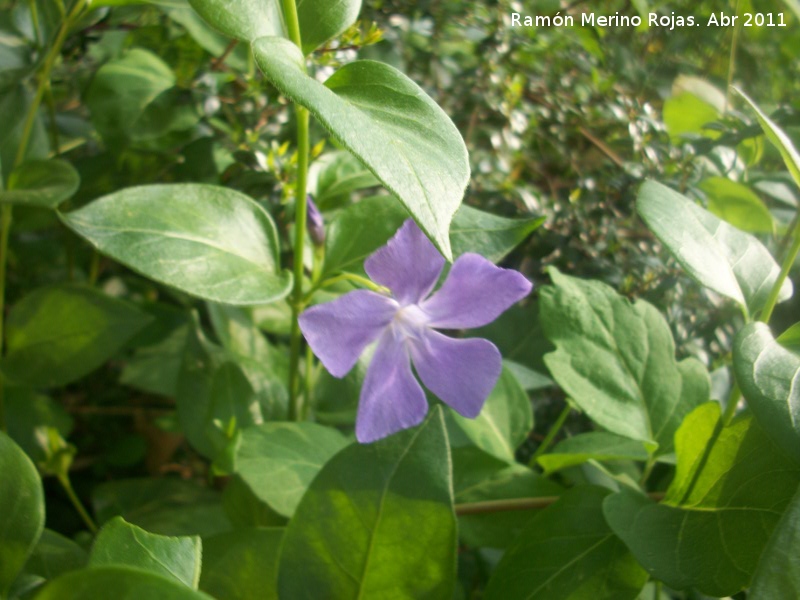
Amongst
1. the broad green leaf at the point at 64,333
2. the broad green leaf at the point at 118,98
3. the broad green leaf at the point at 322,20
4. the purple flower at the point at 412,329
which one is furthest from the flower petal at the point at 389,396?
the broad green leaf at the point at 118,98

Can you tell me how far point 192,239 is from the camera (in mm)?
509

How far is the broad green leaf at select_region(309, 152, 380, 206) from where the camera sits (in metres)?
0.66

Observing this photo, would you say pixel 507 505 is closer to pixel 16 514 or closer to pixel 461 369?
pixel 461 369

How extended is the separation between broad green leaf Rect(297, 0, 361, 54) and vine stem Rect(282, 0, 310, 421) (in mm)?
11

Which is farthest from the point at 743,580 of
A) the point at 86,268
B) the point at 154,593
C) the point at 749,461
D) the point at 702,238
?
the point at 86,268

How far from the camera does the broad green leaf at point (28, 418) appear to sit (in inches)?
29.2

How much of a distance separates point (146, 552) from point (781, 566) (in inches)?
13.3

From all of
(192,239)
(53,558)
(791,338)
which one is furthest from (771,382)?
(53,558)

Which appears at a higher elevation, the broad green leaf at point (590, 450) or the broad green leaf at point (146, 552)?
the broad green leaf at point (146, 552)

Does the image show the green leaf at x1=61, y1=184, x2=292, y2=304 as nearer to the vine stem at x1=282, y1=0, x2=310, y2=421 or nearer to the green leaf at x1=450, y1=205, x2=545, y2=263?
the vine stem at x1=282, y1=0, x2=310, y2=421

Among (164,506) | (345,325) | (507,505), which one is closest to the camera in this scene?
(345,325)

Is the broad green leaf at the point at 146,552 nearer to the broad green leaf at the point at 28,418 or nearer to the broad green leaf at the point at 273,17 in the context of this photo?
the broad green leaf at the point at 273,17

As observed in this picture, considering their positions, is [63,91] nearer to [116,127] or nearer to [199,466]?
[116,127]

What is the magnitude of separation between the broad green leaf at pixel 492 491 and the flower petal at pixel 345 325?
189mm
